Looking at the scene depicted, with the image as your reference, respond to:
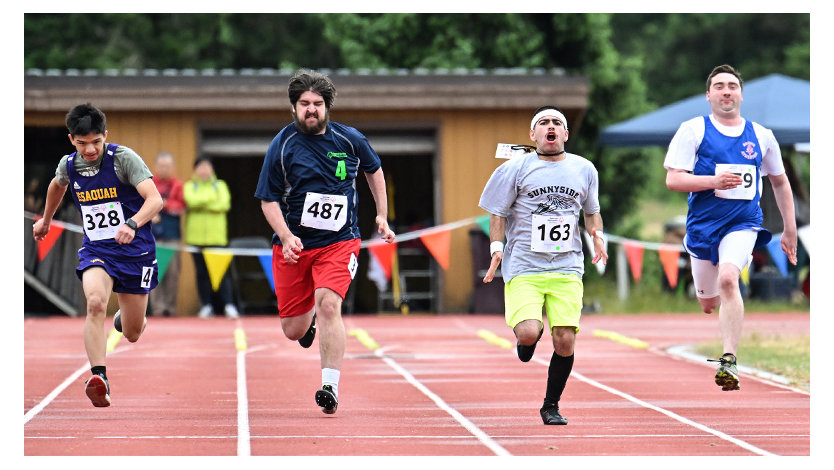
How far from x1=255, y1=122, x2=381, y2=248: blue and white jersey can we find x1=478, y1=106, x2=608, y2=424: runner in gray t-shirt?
0.94 meters

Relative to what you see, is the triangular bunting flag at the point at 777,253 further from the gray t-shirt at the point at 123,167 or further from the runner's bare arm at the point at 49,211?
the runner's bare arm at the point at 49,211

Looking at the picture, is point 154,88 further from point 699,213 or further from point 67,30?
point 67,30

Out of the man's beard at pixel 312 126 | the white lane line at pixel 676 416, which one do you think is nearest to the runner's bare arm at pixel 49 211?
the man's beard at pixel 312 126

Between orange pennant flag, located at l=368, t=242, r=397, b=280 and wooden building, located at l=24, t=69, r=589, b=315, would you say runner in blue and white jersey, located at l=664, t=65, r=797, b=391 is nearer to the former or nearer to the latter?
orange pennant flag, located at l=368, t=242, r=397, b=280

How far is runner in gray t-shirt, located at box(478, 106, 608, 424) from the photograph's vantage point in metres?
8.55

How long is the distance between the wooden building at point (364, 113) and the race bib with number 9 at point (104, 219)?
446 inches

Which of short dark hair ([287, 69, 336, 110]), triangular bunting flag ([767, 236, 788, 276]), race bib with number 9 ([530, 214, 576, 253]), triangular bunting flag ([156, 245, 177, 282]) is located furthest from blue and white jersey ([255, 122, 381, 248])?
triangular bunting flag ([767, 236, 788, 276])

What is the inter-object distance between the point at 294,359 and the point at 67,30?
1139 inches

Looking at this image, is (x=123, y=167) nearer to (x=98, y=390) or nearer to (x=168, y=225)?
(x=98, y=390)

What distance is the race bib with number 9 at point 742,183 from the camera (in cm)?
918

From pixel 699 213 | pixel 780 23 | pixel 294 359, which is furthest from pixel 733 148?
pixel 780 23

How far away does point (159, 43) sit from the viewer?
136 feet

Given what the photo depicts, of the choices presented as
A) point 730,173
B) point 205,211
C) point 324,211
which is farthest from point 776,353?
point 205,211

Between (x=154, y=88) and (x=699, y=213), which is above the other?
(x=154, y=88)
